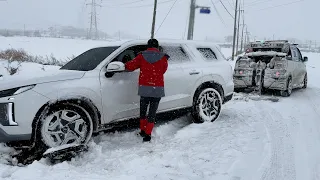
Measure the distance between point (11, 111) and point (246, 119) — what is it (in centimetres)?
461

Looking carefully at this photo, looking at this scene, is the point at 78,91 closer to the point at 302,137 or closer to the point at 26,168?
the point at 26,168

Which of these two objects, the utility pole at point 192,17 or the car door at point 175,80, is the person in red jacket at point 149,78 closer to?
the car door at point 175,80

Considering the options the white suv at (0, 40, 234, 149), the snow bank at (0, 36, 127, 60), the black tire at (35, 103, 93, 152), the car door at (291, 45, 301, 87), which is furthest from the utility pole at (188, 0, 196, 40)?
the black tire at (35, 103, 93, 152)

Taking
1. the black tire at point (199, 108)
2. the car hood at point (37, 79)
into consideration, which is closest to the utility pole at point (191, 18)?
the black tire at point (199, 108)

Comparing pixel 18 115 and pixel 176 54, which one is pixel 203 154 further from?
pixel 18 115

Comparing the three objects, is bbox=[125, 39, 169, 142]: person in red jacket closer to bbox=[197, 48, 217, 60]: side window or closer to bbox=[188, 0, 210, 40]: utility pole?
bbox=[197, 48, 217, 60]: side window

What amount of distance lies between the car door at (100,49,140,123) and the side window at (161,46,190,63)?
0.85m

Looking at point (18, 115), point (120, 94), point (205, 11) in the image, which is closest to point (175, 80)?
point (120, 94)

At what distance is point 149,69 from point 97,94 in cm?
89

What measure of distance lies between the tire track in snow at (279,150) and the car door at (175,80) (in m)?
1.74

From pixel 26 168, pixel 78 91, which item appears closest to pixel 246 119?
pixel 78 91

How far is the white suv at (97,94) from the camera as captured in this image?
4152mm

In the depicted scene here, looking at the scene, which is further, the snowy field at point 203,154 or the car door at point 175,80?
the car door at point 175,80

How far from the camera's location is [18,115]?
4102 mm
